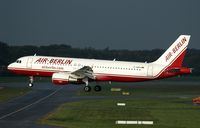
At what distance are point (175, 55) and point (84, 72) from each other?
13.3 m

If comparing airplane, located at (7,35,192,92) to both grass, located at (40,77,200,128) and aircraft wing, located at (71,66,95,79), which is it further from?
grass, located at (40,77,200,128)

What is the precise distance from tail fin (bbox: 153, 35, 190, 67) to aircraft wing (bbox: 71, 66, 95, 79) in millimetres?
9494

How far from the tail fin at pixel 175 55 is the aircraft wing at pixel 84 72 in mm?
9494

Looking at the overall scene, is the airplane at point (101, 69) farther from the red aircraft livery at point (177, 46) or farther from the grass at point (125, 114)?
the grass at point (125, 114)

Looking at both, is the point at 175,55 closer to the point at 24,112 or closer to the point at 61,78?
the point at 61,78

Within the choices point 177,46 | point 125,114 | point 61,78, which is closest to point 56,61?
point 61,78

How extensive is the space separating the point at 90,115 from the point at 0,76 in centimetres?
10521

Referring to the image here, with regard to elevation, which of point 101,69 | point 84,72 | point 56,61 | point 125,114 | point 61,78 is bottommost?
point 125,114

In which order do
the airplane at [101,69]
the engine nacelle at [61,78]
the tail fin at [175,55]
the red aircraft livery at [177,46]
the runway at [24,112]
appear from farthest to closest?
1. the red aircraft livery at [177,46]
2. the tail fin at [175,55]
3. the airplane at [101,69]
4. the engine nacelle at [61,78]
5. the runway at [24,112]

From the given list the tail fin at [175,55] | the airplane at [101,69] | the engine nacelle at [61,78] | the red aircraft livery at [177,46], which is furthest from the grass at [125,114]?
the red aircraft livery at [177,46]

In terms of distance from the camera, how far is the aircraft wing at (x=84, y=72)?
84.1 m

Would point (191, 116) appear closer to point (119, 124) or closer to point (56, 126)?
point (119, 124)

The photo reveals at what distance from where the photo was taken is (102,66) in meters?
85.8

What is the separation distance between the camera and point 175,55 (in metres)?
87.8
